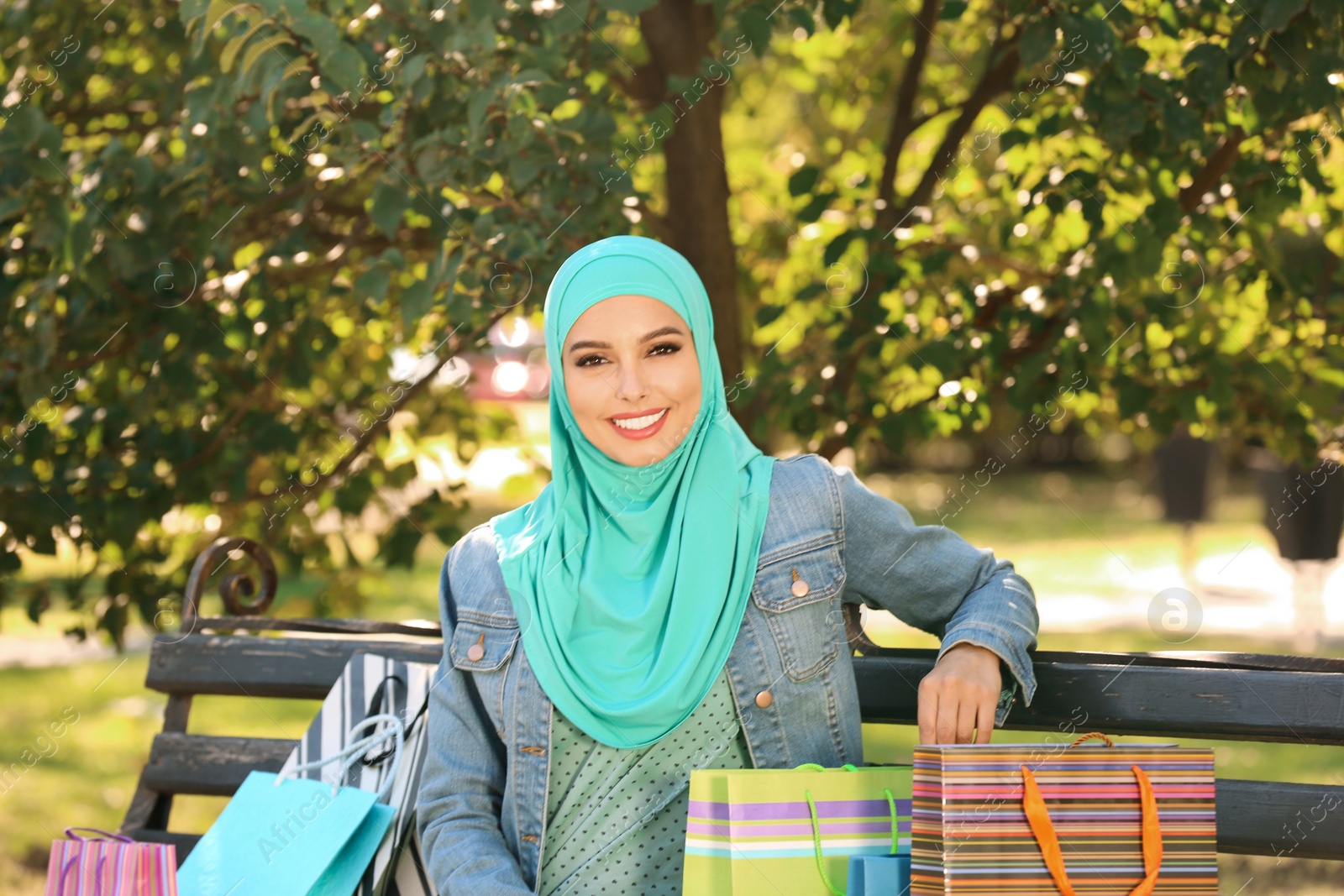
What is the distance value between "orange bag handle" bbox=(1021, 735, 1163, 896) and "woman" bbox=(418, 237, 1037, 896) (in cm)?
27

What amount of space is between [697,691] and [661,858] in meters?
0.29

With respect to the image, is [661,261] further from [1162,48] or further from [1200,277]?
[1162,48]

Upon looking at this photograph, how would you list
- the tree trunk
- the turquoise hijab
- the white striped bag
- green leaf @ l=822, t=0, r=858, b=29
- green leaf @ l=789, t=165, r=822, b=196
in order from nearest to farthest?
1. the turquoise hijab
2. the white striped bag
3. green leaf @ l=822, t=0, r=858, b=29
4. green leaf @ l=789, t=165, r=822, b=196
5. the tree trunk

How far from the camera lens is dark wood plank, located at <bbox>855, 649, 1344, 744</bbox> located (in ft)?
7.03

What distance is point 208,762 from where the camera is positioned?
8.93 ft

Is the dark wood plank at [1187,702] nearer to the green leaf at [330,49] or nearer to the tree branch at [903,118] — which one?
the tree branch at [903,118]

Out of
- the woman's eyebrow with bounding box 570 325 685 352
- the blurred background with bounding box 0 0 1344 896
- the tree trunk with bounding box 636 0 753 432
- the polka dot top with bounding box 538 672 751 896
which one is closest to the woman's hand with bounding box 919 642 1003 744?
the polka dot top with bounding box 538 672 751 896

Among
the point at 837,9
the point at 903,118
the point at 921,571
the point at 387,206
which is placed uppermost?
the point at 903,118

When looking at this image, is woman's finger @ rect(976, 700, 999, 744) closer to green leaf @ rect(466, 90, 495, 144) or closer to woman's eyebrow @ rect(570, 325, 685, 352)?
woman's eyebrow @ rect(570, 325, 685, 352)

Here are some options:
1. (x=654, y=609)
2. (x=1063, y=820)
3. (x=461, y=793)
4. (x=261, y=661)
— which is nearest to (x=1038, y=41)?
(x=654, y=609)

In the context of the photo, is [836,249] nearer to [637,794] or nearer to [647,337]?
[647,337]

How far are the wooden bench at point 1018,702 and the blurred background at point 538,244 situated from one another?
393mm

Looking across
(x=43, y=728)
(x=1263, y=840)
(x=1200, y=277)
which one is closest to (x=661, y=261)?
(x=1263, y=840)

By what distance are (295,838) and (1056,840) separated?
4.21 ft
